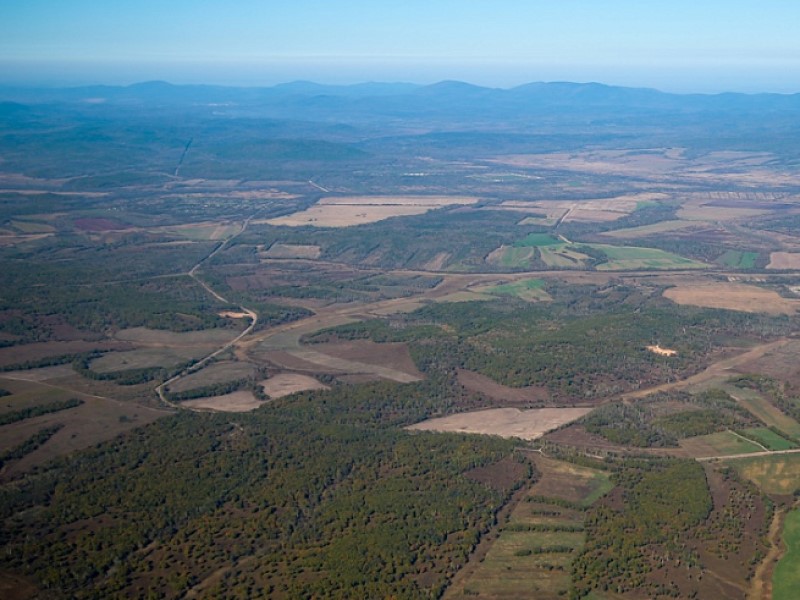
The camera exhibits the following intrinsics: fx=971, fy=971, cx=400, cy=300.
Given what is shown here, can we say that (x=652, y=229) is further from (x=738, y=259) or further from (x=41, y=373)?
(x=41, y=373)

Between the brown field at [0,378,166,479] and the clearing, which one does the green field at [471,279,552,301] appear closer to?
the clearing

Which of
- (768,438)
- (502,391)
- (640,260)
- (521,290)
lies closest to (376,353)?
(502,391)

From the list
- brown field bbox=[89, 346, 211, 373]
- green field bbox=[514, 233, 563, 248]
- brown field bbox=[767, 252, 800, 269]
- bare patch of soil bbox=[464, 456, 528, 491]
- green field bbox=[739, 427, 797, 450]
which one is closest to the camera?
bare patch of soil bbox=[464, 456, 528, 491]

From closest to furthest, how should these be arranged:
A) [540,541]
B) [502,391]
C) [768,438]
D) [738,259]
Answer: [540,541], [768,438], [502,391], [738,259]

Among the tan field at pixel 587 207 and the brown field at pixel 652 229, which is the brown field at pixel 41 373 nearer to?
the brown field at pixel 652 229

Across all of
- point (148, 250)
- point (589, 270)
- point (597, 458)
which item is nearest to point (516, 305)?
point (589, 270)

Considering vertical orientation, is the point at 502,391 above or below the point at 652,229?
below

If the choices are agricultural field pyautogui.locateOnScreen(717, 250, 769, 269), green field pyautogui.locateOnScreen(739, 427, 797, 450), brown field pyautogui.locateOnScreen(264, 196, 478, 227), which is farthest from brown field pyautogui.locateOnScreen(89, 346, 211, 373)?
agricultural field pyautogui.locateOnScreen(717, 250, 769, 269)
